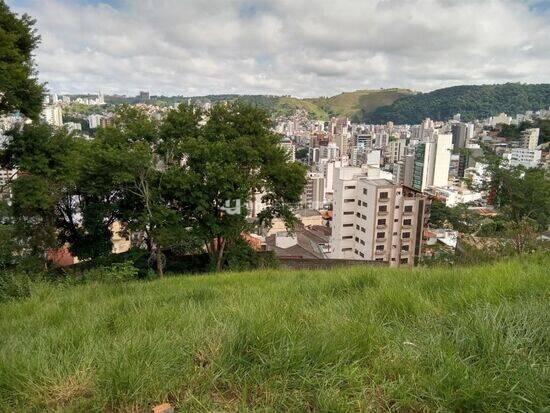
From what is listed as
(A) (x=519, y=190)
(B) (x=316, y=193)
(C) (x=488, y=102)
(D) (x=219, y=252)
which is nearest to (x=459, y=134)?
(B) (x=316, y=193)

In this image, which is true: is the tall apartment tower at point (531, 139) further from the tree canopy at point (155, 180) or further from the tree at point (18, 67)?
the tree at point (18, 67)

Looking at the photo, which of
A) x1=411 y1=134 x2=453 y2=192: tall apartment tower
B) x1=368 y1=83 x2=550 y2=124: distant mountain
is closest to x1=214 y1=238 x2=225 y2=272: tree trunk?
x1=411 y1=134 x2=453 y2=192: tall apartment tower

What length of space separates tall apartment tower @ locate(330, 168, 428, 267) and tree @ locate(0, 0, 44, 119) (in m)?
21.0

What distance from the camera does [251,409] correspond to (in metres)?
1.66

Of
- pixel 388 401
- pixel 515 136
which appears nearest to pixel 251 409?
pixel 388 401

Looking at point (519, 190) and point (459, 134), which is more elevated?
point (459, 134)

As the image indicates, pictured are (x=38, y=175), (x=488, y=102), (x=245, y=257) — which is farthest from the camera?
(x=488, y=102)

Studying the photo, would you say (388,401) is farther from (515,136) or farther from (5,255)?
(515,136)

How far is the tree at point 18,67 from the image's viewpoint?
29.1 ft

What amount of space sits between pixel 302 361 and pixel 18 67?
10.5 metres

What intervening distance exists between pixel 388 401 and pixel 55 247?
13.7 m

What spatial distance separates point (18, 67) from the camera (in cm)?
916

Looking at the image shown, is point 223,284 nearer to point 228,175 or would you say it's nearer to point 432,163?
point 228,175

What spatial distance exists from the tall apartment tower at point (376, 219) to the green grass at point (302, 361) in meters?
24.5
